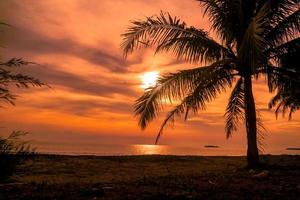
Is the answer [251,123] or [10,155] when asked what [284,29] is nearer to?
[251,123]

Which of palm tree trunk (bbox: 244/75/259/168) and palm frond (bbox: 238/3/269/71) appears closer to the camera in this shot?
palm frond (bbox: 238/3/269/71)

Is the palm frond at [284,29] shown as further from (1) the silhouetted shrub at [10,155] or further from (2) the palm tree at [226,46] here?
(1) the silhouetted shrub at [10,155]

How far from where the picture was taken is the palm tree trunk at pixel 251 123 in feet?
52.9

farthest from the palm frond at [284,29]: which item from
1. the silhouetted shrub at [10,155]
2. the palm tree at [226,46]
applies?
the silhouetted shrub at [10,155]

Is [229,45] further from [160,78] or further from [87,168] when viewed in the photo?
[87,168]

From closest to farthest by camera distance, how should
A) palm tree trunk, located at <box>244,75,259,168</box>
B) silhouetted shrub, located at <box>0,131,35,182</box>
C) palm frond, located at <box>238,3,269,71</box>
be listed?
silhouetted shrub, located at <box>0,131,35,182</box> → palm frond, located at <box>238,3,269,71</box> → palm tree trunk, located at <box>244,75,259,168</box>

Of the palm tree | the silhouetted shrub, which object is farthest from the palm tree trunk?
the silhouetted shrub

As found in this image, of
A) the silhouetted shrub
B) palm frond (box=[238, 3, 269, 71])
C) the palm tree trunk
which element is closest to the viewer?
the silhouetted shrub

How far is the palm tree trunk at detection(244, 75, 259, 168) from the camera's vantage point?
16125 millimetres

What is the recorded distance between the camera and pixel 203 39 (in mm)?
15406

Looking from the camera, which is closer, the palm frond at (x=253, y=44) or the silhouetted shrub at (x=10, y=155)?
the silhouetted shrub at (x=10, y=155)

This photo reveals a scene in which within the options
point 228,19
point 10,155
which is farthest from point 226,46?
point 10,155

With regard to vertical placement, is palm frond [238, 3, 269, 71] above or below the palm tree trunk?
above

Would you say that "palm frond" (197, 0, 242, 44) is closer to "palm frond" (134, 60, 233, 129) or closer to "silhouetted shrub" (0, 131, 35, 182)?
"palm frond" (134, 60, 233, 129)
